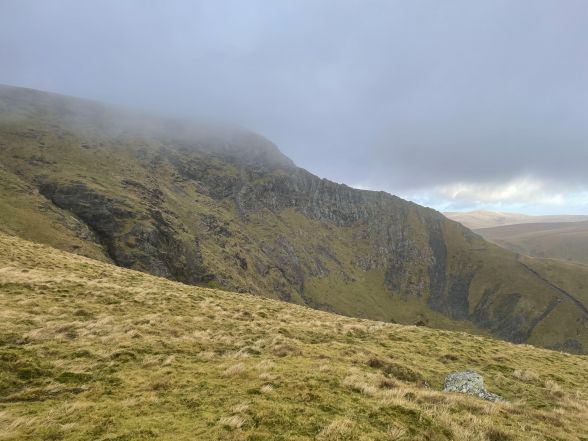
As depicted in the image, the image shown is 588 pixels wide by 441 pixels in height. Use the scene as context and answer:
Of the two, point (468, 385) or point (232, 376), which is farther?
point (468, 385)

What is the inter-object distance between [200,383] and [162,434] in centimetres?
435

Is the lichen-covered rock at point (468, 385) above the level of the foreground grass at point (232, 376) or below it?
below

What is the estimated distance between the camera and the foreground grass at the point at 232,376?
10297 mm

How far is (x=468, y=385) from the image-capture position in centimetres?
1769

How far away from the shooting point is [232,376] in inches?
582

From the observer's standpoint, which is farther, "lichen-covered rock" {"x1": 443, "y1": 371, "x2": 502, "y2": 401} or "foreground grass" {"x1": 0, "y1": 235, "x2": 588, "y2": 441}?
"lichen-covered rock" {"x1": 443, "y1": 371, "x2": 502, "y2": 401}

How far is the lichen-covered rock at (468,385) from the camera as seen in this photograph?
56.2ft

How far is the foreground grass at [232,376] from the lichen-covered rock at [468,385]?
958 millimetres

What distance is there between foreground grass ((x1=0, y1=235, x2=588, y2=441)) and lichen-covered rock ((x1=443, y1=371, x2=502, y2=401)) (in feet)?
3.14

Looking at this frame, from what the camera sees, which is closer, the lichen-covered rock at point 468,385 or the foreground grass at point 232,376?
the foreground grass at point 232,376

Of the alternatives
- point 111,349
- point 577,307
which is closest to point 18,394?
point 111,349

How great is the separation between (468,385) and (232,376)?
11.3 m

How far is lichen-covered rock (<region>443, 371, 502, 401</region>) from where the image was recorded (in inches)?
674

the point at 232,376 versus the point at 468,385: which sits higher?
the point at 232,376
